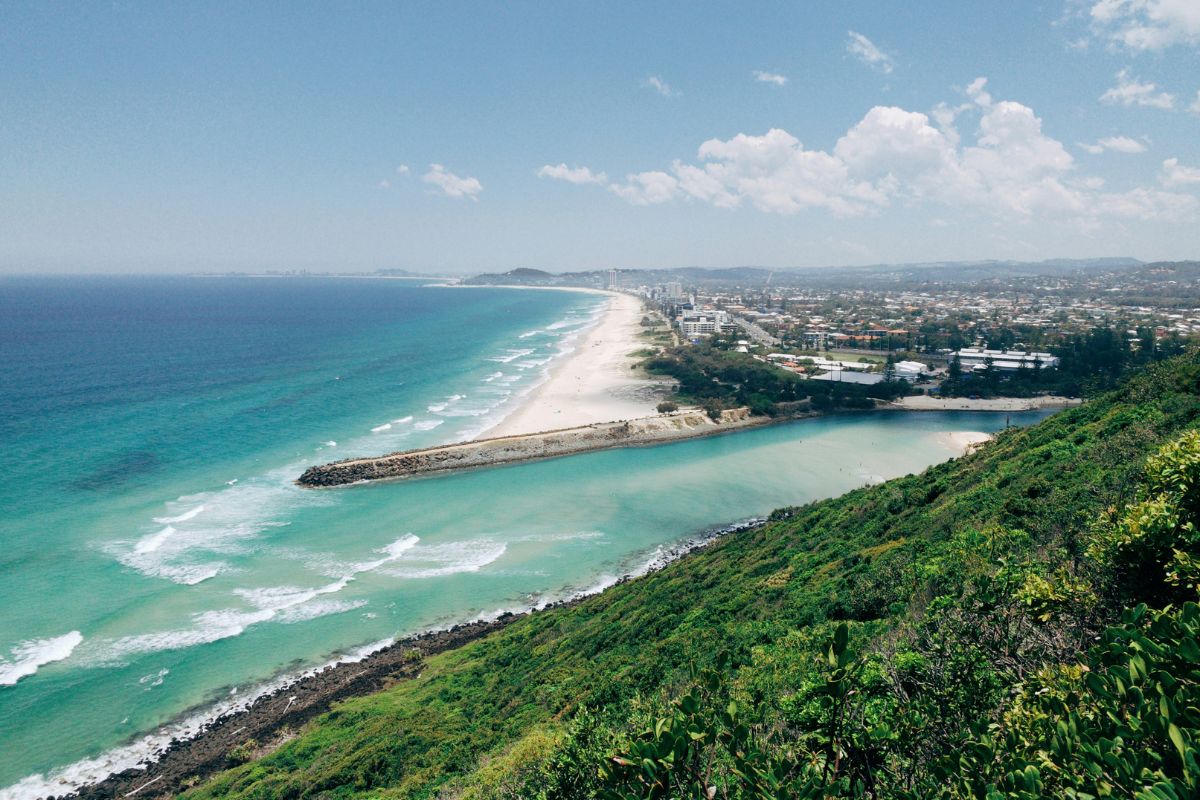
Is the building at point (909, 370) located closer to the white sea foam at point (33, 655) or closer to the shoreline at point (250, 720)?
the shoreline at point (250, 720)

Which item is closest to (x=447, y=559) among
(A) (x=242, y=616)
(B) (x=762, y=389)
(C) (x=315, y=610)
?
(C) (x=315, y=610)

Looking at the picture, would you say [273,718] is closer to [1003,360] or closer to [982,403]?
[982,403]

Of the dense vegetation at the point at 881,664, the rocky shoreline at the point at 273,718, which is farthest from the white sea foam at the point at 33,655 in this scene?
the dense vegetation at the point at 881,664

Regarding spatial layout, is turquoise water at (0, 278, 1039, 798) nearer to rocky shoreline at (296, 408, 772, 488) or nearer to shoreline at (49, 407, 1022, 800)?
shoreline at (49, 407, 1022, 800)

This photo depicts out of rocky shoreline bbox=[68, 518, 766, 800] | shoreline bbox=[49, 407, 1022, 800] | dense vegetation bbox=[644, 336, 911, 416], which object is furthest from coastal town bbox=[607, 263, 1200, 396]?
shoreline bbox=[49, 407, 1022, 800]

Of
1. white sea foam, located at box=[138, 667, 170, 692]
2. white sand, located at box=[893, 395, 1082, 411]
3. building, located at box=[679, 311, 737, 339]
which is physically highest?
building, located at box=[679, 311, 737, 339]

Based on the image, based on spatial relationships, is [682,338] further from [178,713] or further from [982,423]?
[178,713]
